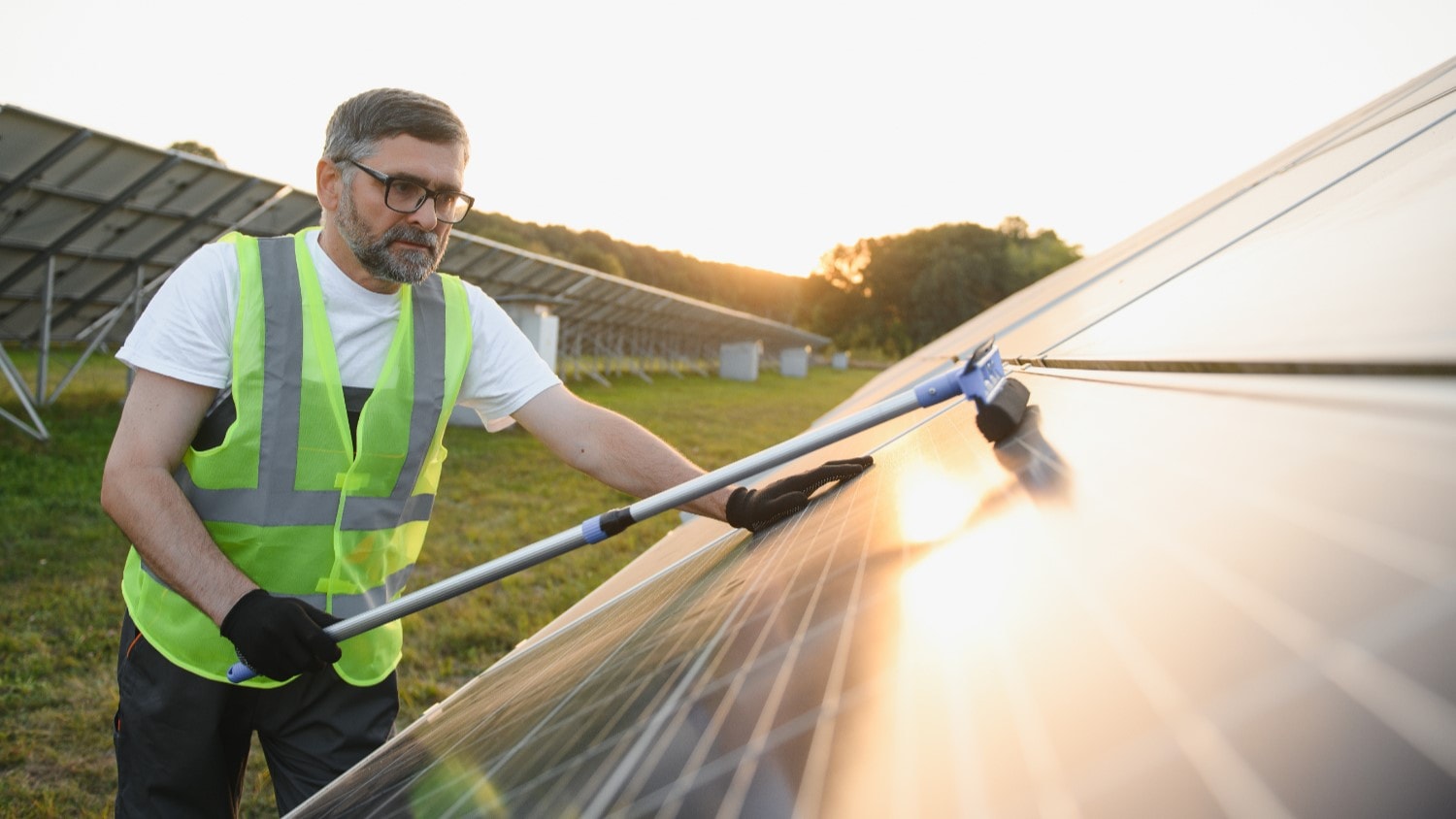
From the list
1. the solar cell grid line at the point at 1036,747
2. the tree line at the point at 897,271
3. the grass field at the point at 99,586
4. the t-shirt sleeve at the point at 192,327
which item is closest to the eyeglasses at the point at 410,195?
the t-shirt sleeve at the point at 192,327

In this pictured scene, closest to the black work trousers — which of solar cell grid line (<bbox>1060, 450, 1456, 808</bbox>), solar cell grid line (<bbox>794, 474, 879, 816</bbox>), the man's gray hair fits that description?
the man's gray hair

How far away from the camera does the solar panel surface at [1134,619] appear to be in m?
0.35

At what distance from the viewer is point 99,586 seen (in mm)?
4613

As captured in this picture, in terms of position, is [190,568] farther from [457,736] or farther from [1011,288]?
[1011,288]

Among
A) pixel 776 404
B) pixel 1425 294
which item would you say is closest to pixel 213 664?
pixel 1425 294

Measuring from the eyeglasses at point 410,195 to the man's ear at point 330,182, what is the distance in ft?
0.21

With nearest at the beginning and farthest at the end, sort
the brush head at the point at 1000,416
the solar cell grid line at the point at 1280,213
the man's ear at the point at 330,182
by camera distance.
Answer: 1. the brush head at the point at 1000,416
2. the solar cell grid line at the point at 1280,213
3. the man's ear at the point at 330,182

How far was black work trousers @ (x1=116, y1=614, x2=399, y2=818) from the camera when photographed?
1.84m

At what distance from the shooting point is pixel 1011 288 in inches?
2085

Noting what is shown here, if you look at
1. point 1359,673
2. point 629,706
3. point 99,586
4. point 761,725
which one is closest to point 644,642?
point 629,706

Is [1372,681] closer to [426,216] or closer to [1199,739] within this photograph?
[1199,739]

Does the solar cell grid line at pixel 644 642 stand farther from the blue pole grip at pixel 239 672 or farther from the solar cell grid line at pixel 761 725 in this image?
the blue pole grip at pixel 239 672

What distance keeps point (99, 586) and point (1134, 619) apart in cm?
536

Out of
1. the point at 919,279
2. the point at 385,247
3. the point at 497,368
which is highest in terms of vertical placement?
the point at 919,279
